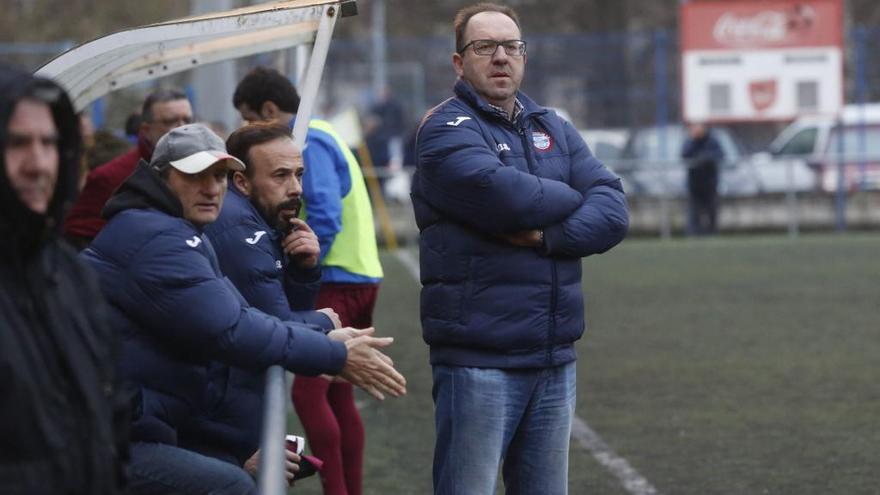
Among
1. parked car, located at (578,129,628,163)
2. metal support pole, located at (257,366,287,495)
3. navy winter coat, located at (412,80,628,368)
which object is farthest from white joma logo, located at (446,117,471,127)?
parked car, located at (578,129,628,163)

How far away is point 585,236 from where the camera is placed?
5223 millimetres

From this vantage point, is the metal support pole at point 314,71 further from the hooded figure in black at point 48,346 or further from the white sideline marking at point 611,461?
the hooded figure in black at point 48,346

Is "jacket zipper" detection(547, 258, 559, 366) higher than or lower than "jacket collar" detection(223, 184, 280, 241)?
lower

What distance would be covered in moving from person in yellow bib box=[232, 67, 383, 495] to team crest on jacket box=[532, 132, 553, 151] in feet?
5.77

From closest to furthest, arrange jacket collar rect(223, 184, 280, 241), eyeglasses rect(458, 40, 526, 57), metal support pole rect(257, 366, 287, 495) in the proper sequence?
metal support pole rect(257, 366, 287, 495) < eyeglasses rect(458, 40, 526, 57) < jacket collar rect(223, 184, 280, 241)

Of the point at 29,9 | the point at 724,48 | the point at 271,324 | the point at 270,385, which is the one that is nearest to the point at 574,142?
the point at 271,324

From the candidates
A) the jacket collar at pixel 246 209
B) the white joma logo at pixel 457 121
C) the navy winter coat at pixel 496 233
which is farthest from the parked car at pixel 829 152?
the white joma logo at pixel 457 121

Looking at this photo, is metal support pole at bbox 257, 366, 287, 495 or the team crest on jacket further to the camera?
the team crest on jacket

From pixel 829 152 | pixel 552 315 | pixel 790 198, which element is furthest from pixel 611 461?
pixel 829 152

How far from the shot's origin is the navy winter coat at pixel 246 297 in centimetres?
487

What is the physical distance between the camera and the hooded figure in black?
299 centimetres

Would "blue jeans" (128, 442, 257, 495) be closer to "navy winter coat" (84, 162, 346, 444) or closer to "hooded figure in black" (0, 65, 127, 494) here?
"navy winter coat" (84, 162, 346, 444)

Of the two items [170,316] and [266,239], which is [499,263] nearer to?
[266,239]

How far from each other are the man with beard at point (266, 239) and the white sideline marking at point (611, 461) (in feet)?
4.23
